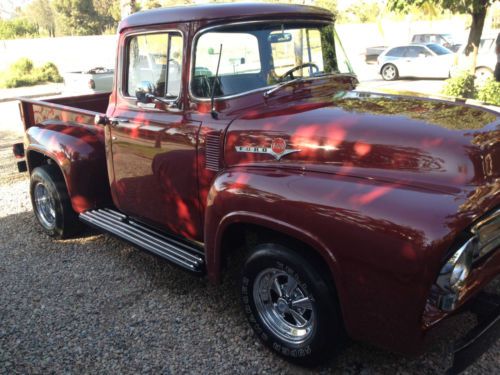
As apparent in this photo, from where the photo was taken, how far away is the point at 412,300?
2148 mm

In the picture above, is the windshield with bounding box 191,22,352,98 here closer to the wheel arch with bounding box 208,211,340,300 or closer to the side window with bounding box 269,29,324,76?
the side window with bounding box 269,29,324,76

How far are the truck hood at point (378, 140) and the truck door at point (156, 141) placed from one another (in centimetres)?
49

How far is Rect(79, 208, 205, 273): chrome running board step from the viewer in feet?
11.1

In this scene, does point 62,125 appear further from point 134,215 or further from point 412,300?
point 412,300

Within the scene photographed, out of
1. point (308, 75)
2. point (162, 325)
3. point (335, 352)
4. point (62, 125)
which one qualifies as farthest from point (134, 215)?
point (335, 352)

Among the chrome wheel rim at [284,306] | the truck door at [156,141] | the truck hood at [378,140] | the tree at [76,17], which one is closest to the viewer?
the truck hood at [378,140]

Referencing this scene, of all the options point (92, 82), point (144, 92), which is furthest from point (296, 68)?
point (92, 82)

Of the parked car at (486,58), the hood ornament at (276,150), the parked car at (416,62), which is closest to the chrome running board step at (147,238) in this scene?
the hood ornament at (276,150)

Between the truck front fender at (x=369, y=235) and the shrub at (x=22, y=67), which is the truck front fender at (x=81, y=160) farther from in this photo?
the shrub at (x=22, y=67)

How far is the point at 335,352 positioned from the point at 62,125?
11.8ft

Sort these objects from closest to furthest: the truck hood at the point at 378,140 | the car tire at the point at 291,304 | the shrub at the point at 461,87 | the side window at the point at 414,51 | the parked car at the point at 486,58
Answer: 1. the truck hood at the point at 378,140
2. the car tire at the point at 291,304
3. the shrub at the point at 461,87
4. the parked car at the point at 486,58
5. the side window at the point at 414,51

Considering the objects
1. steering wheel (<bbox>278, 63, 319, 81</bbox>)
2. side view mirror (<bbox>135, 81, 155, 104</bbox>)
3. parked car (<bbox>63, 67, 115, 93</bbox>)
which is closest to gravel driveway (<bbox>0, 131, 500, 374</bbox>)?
side view mirror (<bbox>135, 81, 155, 104</bbox>)

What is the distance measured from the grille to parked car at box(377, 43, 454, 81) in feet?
55.5

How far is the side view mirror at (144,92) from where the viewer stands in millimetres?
3584
